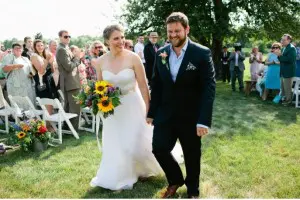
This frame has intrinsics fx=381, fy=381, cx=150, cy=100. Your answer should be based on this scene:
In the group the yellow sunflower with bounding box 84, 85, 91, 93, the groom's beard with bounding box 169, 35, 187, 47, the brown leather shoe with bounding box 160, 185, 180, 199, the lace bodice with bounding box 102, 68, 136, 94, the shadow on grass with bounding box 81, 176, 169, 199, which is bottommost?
the shadow on grass with bounding box 81, 176, 169, 199

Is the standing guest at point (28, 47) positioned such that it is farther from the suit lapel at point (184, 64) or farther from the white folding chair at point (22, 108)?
the suit lapel at point (184, 64)

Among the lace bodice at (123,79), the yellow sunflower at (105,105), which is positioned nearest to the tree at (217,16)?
Result: the lace bodice at (123,79)

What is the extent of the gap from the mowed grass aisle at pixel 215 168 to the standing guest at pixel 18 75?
73.4 inches

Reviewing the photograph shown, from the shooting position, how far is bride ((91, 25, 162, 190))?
16.8ft

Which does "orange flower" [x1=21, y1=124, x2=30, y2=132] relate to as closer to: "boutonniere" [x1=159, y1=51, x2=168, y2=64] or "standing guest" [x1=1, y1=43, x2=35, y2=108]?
Result: "standing guest" [x1=1, y1=43, x2=35, y2=108]

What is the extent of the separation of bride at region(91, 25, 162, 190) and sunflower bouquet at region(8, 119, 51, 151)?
240 centimetres

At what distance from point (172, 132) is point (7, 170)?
3173mm

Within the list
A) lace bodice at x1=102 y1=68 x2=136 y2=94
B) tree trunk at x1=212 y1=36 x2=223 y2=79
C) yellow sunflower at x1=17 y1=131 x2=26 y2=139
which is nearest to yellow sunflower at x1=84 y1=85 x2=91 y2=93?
lace bodice at x1=102 y1=68 x2=136 y2=94

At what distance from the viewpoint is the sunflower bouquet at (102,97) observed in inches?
194

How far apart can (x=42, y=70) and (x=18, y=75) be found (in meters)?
0.98

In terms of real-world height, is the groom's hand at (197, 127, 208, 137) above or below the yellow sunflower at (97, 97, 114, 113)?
below

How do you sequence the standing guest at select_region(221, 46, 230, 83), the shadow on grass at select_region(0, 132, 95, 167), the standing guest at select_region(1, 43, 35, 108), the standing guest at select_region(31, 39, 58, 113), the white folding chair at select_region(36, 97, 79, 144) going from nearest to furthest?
the shadow on grass at select_region(0, 132, 95, 167) < the white folding chair at select_region(36, 97, 79, 144) < the standing guest at select_region(31, 39, 58, 113) < the standing guest at select_region(1, 43, 35, 108) < the standing guest at select_region(221, 46, 230, 83)

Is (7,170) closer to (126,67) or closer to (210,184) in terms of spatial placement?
(126,67)

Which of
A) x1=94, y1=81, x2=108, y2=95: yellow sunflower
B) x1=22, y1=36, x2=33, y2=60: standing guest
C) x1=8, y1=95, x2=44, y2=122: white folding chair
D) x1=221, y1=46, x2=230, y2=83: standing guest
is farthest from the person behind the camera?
x1=221, y1=46, x2=230, y2=83: standing guest
